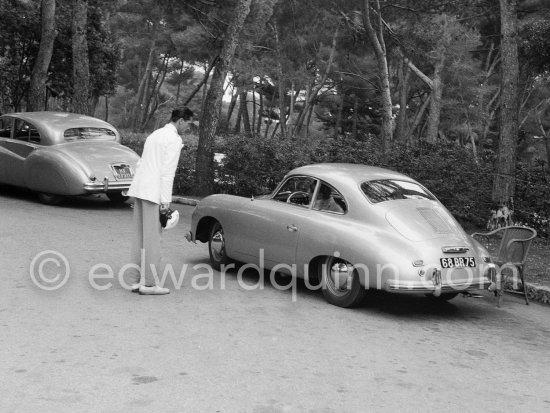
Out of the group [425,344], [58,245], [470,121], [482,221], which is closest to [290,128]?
[470,121]

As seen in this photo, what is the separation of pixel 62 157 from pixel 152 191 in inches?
289

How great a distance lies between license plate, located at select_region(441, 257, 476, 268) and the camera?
7.40m

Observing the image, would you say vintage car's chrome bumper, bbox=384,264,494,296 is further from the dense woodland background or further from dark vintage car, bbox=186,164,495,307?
the dense woodland background

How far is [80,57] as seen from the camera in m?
21.0

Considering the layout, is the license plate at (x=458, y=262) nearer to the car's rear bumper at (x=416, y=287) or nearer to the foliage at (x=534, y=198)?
the car's rear bumper at (x=416, y=287)

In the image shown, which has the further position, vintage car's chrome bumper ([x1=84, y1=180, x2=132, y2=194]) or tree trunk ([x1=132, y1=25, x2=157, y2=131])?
tree trunk ([x1=132, y1=25, x2=157, y2=131])

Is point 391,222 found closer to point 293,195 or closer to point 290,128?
point 293,195

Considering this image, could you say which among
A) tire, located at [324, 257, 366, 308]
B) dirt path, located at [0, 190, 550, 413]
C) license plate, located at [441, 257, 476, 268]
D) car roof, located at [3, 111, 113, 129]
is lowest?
dirt path, located at [0, 190, 550, 413]

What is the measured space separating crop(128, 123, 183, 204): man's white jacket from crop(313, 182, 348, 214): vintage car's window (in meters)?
1.77

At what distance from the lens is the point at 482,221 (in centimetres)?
1416

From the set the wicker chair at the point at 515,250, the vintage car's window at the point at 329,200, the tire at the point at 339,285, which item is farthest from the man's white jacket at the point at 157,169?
the wicker chair at the point at 515,250

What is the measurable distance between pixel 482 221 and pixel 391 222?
716 centimetres

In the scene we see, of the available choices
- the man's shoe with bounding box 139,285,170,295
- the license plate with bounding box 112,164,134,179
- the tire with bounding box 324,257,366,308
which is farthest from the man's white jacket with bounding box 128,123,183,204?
the license plate with bounding box 112,164,134,179

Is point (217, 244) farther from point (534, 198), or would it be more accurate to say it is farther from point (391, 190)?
point (534, 198)
